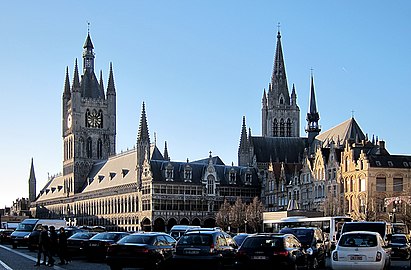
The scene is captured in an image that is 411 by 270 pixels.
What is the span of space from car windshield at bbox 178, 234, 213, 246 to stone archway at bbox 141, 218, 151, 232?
97.2m

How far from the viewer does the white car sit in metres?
29.3

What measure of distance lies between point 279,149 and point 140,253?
373 feet

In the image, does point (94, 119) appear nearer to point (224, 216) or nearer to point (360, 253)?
point (224, 216)

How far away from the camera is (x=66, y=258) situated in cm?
4038

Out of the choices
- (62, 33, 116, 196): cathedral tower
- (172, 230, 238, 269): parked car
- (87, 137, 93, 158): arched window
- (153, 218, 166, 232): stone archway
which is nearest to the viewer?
(172, 230, 238, 269): parked car

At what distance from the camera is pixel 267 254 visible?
29172 mm

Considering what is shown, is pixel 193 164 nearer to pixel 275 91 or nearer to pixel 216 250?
pixel 275 91

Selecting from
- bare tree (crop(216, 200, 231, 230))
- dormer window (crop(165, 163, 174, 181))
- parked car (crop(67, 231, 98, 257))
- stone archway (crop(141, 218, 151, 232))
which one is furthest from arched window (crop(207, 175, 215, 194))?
parked car (crop(67, 231, 98, 257))

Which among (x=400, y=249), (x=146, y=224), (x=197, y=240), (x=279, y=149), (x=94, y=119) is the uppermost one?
(x=94, y=119)

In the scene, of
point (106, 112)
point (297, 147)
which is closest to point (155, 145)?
point (297, 147)

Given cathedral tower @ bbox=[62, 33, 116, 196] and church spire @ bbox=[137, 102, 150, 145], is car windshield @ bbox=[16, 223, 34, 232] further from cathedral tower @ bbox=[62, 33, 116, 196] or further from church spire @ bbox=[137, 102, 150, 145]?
cathedral tower @ bbox=[62, 33, 116, 196]

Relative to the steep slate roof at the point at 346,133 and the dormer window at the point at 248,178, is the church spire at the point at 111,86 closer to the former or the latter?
the dormer window at the point at 248,178

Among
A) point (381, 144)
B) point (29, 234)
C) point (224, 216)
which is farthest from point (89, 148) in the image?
point (29, 234)

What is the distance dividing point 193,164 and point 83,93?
2251 inches
